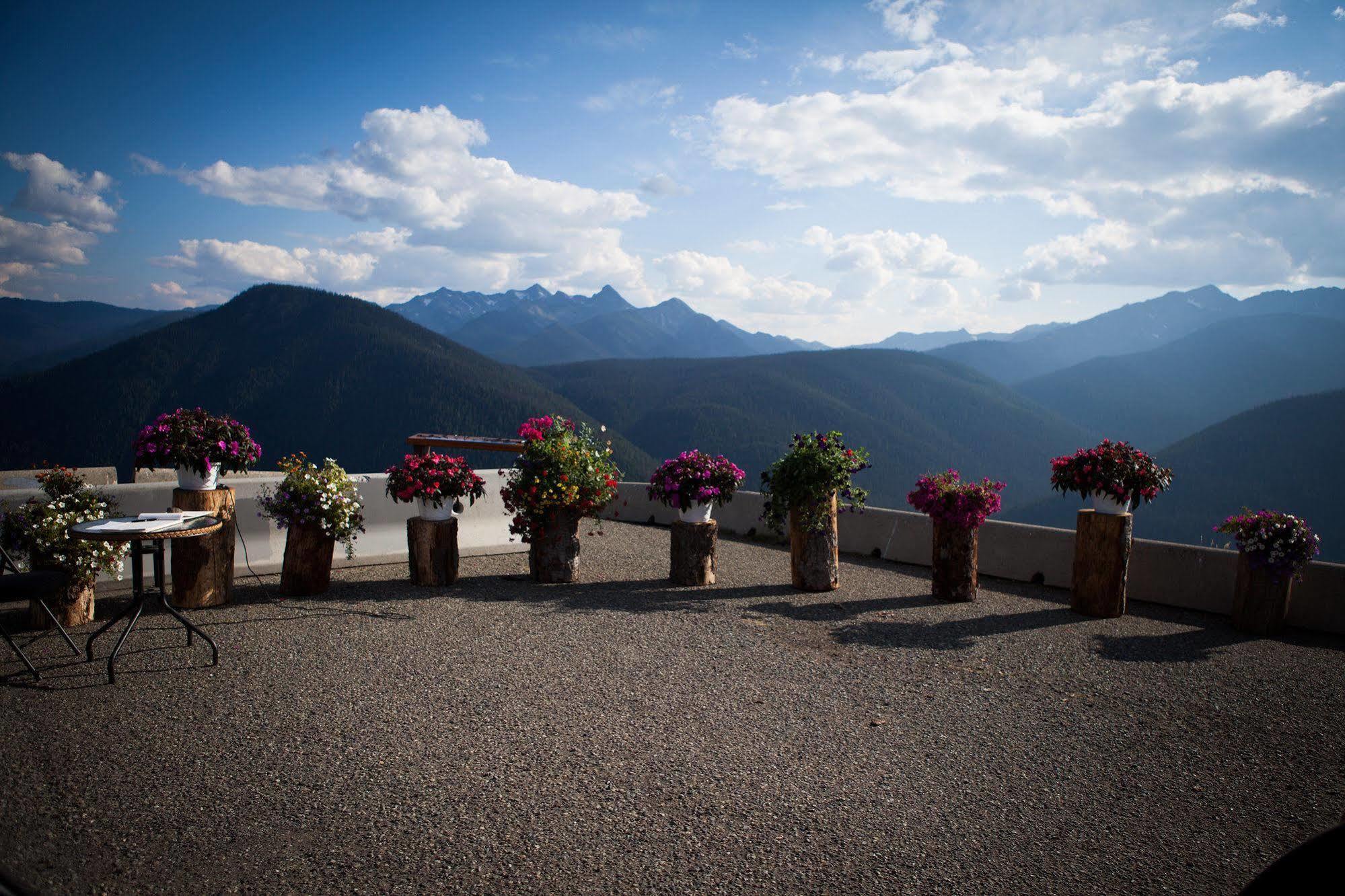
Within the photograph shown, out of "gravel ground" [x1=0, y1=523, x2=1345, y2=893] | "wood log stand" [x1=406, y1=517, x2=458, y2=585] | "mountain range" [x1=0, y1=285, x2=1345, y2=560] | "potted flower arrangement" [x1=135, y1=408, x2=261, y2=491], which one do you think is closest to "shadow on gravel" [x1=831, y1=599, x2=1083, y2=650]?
"gravel ground" [x1=0, y1=523, x2=1345, y2=893]

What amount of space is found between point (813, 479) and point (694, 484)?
3.59 feet

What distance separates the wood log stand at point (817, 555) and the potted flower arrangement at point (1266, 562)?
3.02 m

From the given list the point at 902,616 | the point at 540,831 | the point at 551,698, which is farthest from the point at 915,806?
the point at 902,616

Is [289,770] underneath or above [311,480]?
underneath

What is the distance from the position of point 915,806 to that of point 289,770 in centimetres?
274

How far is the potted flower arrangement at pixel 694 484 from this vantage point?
7.02 metres

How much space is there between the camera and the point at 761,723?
13.0 ft

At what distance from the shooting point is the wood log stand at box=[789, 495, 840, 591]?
6898 mm

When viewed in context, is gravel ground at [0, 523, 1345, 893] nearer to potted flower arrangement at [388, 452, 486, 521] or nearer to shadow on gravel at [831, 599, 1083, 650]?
shadow on gravel at [831, 599, 1083, 650]

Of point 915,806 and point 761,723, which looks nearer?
point 915,806

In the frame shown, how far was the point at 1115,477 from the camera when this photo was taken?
6.26 m

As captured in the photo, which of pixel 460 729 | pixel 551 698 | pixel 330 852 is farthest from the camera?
pixel 551 698

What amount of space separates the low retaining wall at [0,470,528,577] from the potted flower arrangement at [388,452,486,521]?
114 cm

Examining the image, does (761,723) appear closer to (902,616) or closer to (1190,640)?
(902,616)
